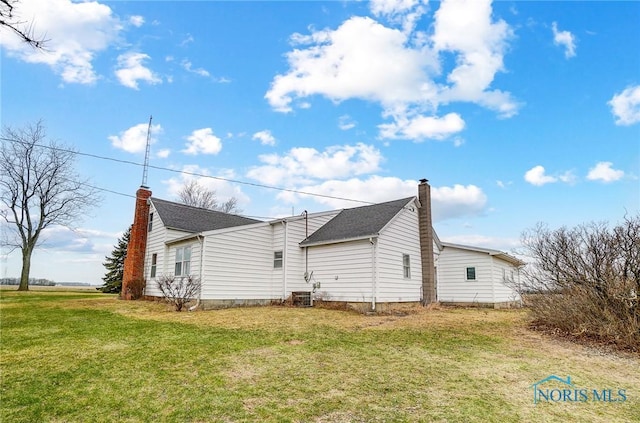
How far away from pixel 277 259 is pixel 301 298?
2101 mm

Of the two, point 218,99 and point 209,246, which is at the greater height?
point 218,99

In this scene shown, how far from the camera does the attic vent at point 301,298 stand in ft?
53.0

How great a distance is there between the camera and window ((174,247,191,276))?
15665 millimetres

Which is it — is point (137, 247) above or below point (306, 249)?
above

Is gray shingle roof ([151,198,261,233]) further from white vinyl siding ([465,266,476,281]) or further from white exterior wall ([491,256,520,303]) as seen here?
white exterior wall ([491,256,520,303])

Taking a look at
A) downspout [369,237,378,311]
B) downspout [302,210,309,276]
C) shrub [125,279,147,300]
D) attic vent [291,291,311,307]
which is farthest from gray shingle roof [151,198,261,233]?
downspout [369,237,378,311]

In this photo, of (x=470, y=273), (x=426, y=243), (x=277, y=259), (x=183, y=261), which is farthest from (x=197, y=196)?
(x=470, y=273)

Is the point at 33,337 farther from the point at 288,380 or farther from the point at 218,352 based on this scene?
the point at 288,380

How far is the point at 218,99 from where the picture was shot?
54.9ft

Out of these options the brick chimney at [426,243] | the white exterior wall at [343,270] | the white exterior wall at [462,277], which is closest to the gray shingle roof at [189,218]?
the white exterior wall at [343,270]

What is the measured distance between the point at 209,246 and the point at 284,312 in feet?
13.5

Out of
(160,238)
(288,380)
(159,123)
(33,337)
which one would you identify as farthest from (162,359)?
(159,123)

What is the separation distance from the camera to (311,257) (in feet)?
54.8

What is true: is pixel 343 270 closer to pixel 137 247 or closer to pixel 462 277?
pixel 462 277
